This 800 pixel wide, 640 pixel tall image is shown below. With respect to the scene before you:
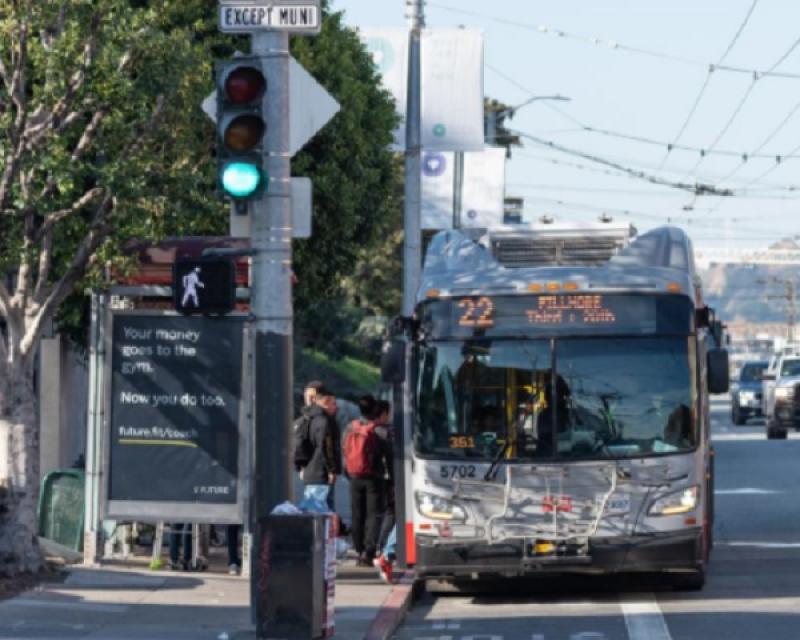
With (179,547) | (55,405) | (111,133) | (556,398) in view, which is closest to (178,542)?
(179,547)

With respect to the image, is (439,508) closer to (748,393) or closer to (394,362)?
(394,362)

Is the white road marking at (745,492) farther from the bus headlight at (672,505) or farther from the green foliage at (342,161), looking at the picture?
the bus headlight at (672,505)

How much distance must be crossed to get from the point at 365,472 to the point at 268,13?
7033 mm

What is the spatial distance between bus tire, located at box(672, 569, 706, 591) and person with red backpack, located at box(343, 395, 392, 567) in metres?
3.35

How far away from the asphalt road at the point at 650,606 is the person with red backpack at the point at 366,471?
155cm

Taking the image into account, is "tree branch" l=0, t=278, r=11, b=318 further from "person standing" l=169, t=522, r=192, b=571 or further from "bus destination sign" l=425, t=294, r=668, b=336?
"bus destination sign" l=425, t=294, r=668, b=336

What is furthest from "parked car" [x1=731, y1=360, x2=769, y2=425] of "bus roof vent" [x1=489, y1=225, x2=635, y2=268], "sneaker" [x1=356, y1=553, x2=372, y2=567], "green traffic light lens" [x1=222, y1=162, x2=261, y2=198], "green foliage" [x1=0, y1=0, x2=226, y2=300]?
"green traffic light lens" [x1=222, y1=162, x2=261, y2=198]

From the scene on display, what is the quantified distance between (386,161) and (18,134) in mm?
12563

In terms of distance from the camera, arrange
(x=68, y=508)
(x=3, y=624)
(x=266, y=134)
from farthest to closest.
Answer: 1. (x=68, y=508)
2. (x=3, y=624)
3. (x=266, y=134)

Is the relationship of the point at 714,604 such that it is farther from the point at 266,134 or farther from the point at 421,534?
the point at 266,134

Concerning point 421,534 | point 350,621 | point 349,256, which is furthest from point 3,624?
point 349,256

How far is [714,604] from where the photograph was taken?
1650cm

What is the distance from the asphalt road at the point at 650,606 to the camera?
14.7m

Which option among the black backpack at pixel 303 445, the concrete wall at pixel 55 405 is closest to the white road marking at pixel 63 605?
the black backpack at pixel 303 445
